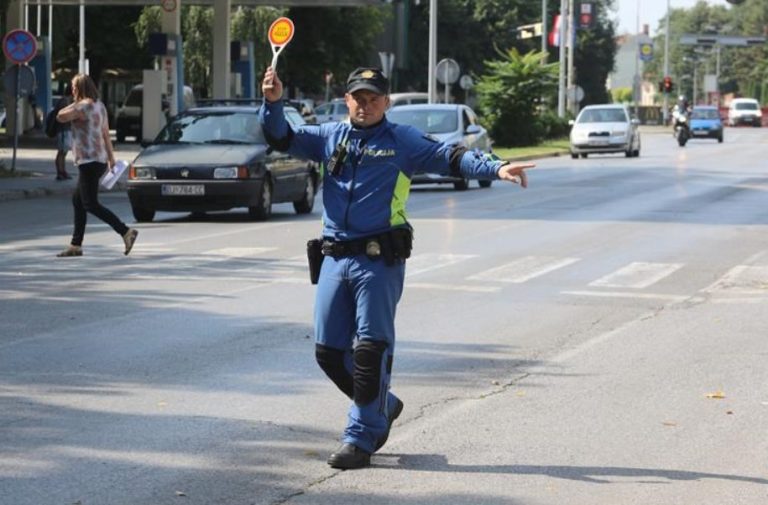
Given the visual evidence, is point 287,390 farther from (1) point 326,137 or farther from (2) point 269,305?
(2) point 269,305

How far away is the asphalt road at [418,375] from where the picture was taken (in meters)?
7.32

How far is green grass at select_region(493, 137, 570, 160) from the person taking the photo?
51.7 metres

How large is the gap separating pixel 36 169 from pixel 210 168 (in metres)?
14.9

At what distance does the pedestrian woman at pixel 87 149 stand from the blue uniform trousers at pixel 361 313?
33.3 feet

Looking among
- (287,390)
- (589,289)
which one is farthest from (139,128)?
(287,390)

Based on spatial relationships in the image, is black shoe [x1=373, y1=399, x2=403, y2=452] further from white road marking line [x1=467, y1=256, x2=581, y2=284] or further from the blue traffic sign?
the blue traffic sign

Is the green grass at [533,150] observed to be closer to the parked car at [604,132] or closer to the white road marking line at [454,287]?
the parked car at [604,132]

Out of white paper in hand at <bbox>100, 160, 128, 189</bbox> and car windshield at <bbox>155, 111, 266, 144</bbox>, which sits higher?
car windshield at <bbox>155, 111, 266, 144</bbox>

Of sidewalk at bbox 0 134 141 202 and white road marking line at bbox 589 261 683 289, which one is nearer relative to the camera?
white road marking line at bbox 589 261 683 289

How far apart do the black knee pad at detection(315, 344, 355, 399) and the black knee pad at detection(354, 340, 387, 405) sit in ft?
0.40

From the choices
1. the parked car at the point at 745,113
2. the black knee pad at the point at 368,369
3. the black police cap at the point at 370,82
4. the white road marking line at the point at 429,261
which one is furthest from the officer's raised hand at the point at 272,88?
the parked car at the point at 745,113

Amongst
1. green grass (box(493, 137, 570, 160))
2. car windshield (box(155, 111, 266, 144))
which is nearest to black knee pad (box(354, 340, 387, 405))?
car windshield (box(155, 111, 266, 144))

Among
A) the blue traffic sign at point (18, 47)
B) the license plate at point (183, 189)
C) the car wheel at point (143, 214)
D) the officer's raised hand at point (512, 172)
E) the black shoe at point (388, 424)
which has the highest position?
the blue traffic sign at point (18, 47)

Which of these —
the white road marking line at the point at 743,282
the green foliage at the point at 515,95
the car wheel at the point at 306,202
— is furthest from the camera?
the green foliage at the point at 515,95
